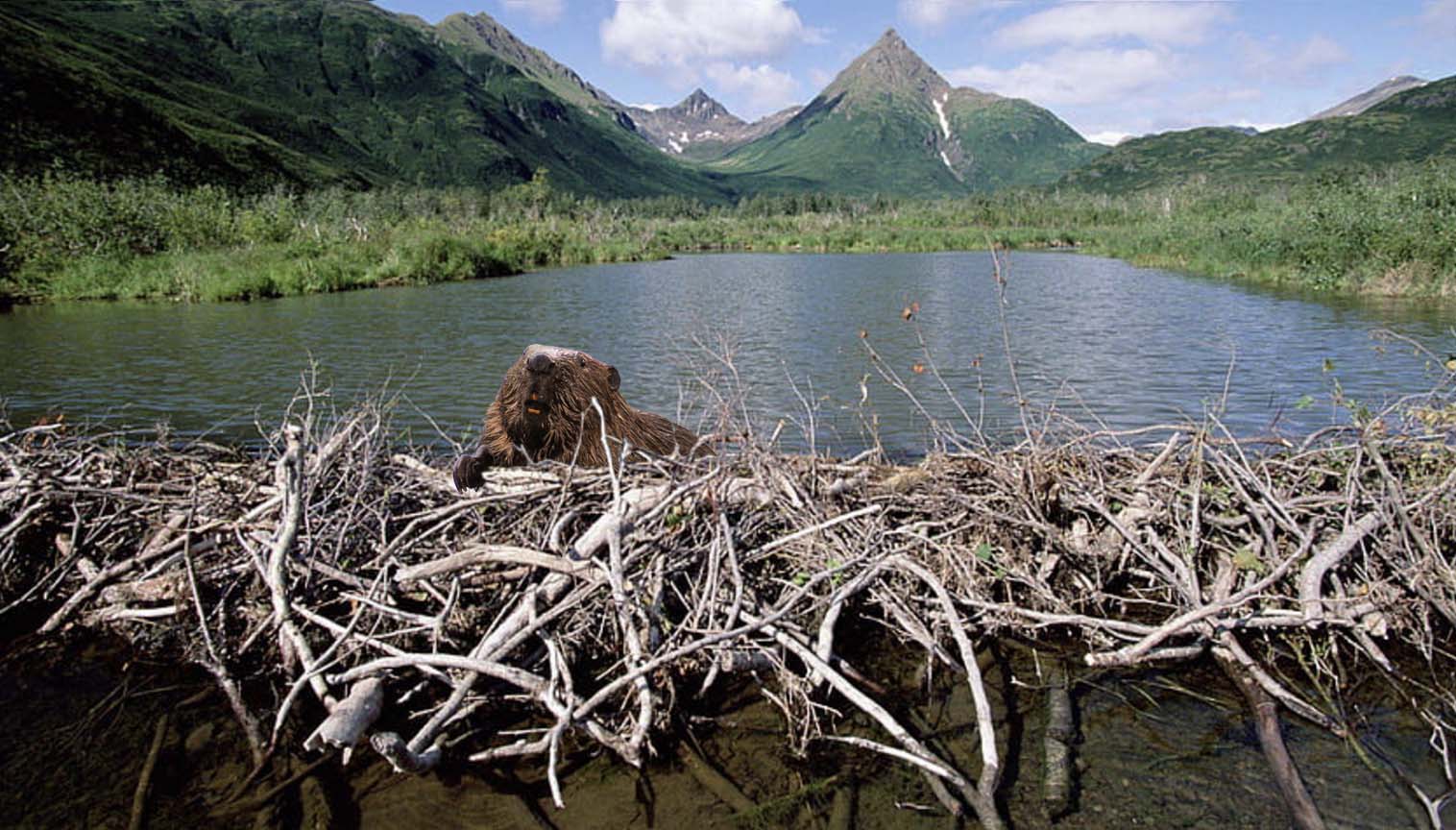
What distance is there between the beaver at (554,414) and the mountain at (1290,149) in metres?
137

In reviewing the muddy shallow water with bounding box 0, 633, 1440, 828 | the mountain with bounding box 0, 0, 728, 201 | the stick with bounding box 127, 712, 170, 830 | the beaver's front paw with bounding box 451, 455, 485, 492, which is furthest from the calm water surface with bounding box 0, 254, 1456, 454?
the mountain with bounding box 0, 0, 728, 201

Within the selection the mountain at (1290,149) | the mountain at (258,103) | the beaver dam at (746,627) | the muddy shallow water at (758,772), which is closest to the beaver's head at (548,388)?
the beaver dam at (746,627)

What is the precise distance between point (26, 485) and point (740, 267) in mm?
41208

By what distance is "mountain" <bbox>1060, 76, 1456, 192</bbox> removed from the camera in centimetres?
12175

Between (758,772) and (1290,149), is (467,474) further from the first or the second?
(1290,149)

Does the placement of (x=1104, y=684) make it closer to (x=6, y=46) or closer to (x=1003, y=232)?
(x=1003, y=232)

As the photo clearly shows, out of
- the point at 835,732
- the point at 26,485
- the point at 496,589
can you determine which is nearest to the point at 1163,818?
the point at 835,732

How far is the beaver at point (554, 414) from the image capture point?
4.95 m

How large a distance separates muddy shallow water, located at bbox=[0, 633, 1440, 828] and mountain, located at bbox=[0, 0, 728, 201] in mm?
65588

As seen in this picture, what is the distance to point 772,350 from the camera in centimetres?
1587

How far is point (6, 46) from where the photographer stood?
225 feet

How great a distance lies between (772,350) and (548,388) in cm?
1113

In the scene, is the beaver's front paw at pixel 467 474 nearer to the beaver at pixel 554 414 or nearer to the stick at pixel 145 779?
the beaver at pixel 554 414

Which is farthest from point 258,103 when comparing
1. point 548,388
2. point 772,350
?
point 548,388
